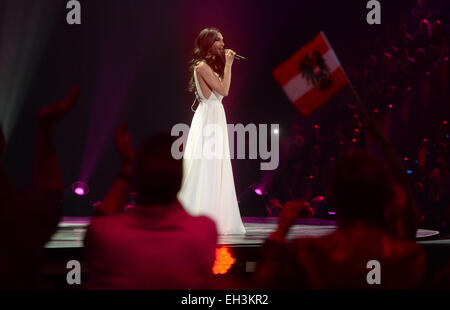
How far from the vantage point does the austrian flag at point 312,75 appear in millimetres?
2365

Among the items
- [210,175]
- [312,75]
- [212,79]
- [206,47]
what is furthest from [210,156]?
[312,75]

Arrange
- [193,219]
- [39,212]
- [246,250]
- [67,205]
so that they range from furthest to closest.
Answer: [67,205] → [246,250] → [193,219] → [39,212]

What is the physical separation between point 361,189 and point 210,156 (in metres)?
3.23

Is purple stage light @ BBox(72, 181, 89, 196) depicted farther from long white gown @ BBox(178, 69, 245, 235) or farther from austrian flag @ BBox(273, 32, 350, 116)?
austrian flag @ BBox(273, 32, 350, 116)

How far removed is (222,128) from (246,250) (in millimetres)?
1239

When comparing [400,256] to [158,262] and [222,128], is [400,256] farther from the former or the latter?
[222,128]

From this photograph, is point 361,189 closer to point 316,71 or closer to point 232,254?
point 316,71

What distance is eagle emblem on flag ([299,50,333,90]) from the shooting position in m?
2.40

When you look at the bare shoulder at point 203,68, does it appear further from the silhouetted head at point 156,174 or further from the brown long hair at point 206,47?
the silhouetted head at point 156,174

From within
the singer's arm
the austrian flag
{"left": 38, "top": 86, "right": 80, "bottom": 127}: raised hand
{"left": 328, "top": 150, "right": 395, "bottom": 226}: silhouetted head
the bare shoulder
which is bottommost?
{"left": 328, "top": 150, "right": 395, "bottom": 226}: silhouetted head

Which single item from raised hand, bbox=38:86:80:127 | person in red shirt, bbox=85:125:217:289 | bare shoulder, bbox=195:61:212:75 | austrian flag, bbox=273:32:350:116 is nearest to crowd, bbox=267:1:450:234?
bare shoulder, bbox=195:61:212:75

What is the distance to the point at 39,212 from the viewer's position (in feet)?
4.96

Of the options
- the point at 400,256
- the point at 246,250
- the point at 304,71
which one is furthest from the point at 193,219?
the point at 246,250

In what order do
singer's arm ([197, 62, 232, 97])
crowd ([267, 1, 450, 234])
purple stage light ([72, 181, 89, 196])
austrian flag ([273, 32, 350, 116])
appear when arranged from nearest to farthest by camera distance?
austrian flag ([273, 32, 350, 116]) < singer's arm ([197, 62, 232, 97]) < crowd ([267, 1, 450, 234]) < purple stage light ([72, 181, 89, 196])
